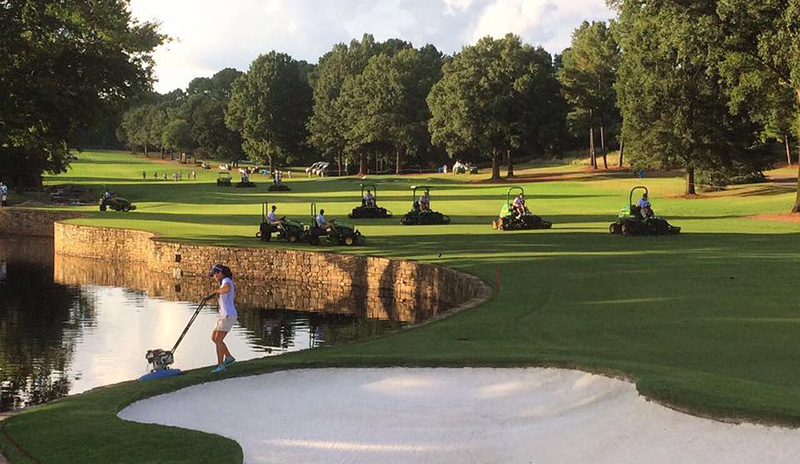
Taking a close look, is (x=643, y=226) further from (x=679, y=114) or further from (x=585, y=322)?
(x=679, y=114)

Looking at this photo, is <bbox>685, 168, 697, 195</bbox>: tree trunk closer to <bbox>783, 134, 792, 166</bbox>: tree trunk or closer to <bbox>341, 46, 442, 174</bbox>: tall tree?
→ <bbox>783, 134, 792, 166</bbox>: tree trunk

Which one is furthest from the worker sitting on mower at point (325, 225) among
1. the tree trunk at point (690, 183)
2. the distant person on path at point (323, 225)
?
the tree trunk at point (690, 183)

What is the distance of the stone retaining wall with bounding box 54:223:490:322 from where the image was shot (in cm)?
2838

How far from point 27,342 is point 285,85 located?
107 m

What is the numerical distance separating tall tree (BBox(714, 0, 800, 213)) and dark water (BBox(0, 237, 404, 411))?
84.3 ft

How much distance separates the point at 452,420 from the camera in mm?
11516

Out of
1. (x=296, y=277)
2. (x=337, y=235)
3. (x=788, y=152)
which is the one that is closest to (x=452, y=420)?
(x=296, y=277)

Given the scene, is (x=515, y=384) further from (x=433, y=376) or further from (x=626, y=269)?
(x=626, y=269)

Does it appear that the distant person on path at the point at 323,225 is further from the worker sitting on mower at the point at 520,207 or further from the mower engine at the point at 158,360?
the mower engine at the point at 158,360

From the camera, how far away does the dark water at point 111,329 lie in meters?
20.8

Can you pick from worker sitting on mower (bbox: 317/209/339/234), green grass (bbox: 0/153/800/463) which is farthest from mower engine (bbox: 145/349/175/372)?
worker sitting on mower (bbox: 317/209/339/234)

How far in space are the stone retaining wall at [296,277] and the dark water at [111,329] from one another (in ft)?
1.08

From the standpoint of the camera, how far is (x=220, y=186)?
297 ft

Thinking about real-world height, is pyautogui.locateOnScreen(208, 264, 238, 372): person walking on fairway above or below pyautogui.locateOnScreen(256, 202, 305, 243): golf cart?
below
